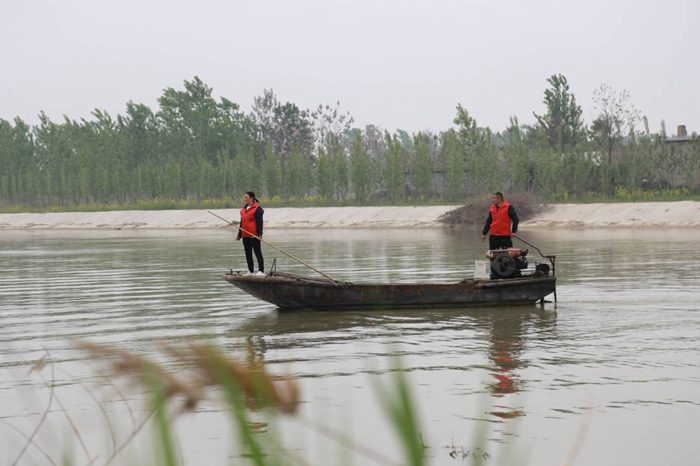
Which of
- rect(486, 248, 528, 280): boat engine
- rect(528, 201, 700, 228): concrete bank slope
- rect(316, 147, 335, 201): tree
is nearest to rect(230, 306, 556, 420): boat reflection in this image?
rect(486, 248, 528, 280): boat engine

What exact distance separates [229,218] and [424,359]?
5691cm

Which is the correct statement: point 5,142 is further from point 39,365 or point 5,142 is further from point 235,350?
point 39,365

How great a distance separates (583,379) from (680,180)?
53.3 metres

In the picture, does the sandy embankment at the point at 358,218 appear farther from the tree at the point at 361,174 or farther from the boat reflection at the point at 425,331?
the boat reflection at the point at 425,331

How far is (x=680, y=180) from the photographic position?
5994cm

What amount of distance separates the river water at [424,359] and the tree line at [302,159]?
114ft

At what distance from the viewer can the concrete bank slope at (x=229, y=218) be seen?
195ft

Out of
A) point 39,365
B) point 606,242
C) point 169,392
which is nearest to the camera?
point 169,392

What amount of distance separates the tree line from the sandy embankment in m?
4.77

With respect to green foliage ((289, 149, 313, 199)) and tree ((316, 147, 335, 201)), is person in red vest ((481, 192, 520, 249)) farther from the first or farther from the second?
green foliage ((289, 149, 313, 199))

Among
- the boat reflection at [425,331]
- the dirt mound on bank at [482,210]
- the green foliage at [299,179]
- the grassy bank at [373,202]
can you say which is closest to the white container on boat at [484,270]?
the boat reflection at [425,331]

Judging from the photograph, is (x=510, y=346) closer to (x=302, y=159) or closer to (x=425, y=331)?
(x=425, y=331)

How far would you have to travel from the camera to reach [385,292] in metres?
16.3

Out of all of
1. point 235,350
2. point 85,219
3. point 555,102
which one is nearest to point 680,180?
point 555,102
